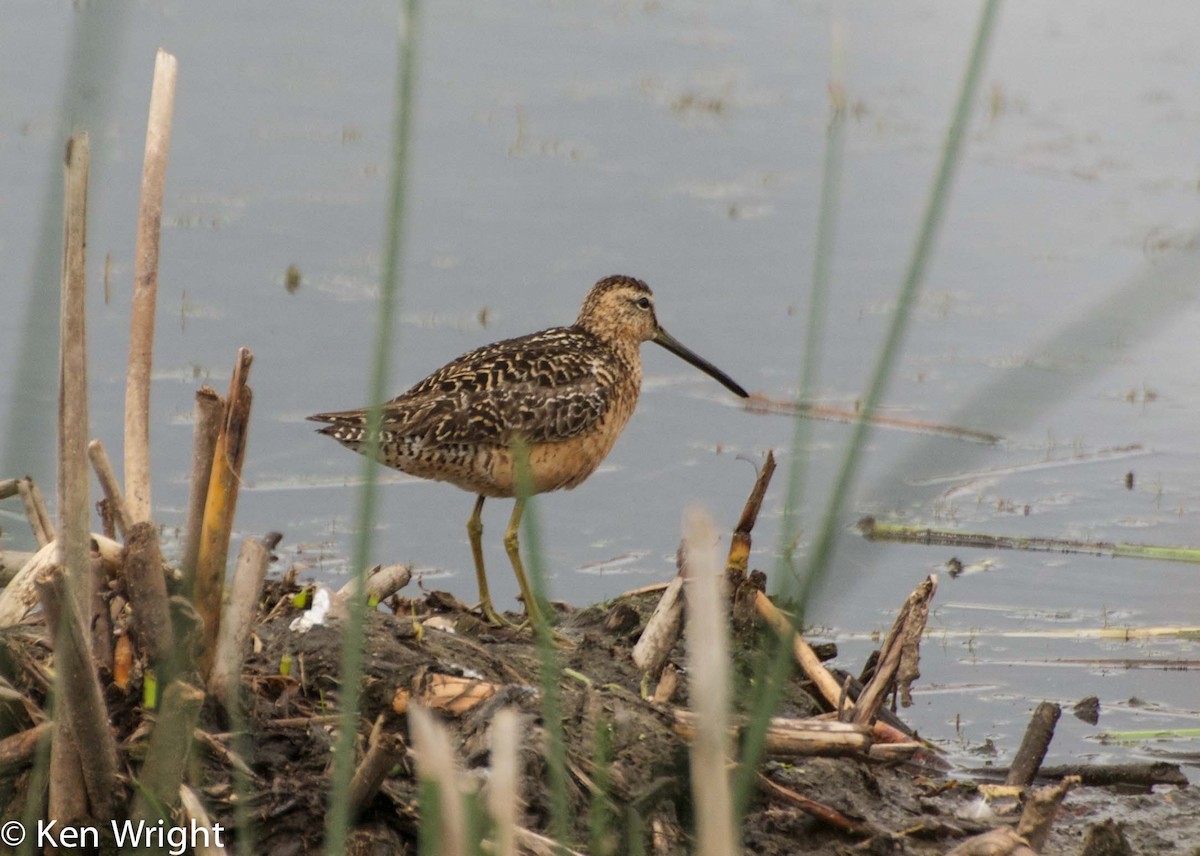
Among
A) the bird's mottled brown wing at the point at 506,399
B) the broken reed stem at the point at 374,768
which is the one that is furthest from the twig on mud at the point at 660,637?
the broken reed stem at the point at 374,768

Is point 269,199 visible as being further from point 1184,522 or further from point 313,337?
point 1184,522

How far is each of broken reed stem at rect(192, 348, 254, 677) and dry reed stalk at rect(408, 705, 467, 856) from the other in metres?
1.62

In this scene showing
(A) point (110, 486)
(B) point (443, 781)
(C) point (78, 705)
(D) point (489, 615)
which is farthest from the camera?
(D) point (489, 615)

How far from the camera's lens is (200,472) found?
3.01 m

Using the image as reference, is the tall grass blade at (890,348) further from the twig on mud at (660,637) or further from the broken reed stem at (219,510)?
the twig on mud at (660,637)

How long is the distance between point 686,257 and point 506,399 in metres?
3.99

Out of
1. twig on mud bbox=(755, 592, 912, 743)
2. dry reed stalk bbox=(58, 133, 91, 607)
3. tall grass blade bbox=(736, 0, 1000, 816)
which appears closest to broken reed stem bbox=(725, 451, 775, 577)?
twig on mud bbox=(755, 592, 912, 743)

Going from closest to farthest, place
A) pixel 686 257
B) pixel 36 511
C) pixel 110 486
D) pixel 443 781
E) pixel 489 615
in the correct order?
pixel 443 781 → pixel 110 486 → pixel 36 511 → pixel 489 615 → pixel 686 257

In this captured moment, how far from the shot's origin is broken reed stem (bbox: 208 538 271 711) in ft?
9.80

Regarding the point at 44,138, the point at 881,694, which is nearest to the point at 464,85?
the point at 44,138

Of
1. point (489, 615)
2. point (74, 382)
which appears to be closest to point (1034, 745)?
point (489, 615)

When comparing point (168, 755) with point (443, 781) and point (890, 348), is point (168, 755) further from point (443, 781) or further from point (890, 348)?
point (890, 348)

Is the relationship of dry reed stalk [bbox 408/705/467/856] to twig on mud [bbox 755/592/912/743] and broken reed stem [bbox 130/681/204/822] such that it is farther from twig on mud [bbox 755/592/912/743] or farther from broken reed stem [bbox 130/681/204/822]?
twig on mud [bbox 755/592/912/743]

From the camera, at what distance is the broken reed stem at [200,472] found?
2.97 meters
